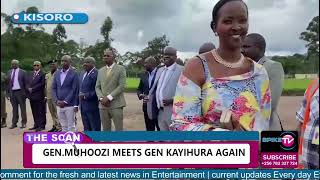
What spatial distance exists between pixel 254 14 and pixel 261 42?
12 cm

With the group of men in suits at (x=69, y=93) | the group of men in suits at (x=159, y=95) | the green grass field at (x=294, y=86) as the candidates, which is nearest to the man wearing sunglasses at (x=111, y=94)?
the group of men in suits at (x=69, y=93)

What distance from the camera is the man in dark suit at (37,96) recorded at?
185 centimetres

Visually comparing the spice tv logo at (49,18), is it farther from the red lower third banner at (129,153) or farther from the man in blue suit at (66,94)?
the red lower third banner at (129,153)

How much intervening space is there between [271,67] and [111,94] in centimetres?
108

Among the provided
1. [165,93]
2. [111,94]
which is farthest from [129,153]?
[165,93]

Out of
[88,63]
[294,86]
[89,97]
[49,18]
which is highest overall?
[49,18]

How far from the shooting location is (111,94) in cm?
250

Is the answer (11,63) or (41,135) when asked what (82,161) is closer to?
(41,135)

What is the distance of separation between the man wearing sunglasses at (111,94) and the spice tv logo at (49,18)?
0.45 m

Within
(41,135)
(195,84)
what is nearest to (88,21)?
(41,135)

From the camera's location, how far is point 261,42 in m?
1.72

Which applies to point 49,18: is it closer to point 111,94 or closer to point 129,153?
point 129,153

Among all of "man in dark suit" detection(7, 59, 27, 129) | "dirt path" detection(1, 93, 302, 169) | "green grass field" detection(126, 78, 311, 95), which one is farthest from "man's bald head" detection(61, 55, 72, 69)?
"green grass field" detection(126, 78, 311, 95)

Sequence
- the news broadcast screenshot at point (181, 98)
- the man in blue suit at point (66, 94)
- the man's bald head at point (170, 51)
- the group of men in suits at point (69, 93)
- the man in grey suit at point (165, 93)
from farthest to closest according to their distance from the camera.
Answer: the man in grey suit at point (165, 93) → the man in blue suit at point (66, 94) → the group of men in suits at point (69, 93) → the man's bald head at point (170, 51) → the news broadcast screenshot at point (181, 98)
